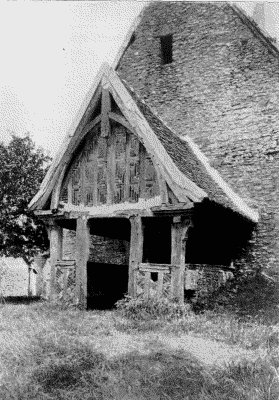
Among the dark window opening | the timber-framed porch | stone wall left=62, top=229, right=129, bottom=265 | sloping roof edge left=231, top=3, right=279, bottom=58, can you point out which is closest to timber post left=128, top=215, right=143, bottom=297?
the timber-framed porch

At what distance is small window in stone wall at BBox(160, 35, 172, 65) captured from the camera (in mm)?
15391

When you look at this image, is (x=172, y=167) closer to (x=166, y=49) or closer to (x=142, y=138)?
(x=142, y=138)

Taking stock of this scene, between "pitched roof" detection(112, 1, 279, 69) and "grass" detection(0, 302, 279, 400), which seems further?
"pitched roof" detection(112, 1, 279, 69)

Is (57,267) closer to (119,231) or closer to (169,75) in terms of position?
(119,231)

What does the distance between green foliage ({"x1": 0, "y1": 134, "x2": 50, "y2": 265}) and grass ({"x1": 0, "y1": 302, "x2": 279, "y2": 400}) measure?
8948 millimetres

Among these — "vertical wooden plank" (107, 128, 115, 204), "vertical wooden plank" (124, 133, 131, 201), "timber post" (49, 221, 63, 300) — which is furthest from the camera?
"timber post" (49, 221, 63, 300)

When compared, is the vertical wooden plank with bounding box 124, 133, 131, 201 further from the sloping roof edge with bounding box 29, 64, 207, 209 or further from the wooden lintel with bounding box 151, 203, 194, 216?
the wooden lintel with bounding box 151, 203, 194, 216

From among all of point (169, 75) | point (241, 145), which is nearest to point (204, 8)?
point (169, 75)

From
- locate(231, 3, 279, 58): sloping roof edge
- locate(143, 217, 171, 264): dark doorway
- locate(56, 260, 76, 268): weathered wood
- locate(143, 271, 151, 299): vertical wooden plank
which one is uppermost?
locate(231, 3, 279, 58): sloping roof edge

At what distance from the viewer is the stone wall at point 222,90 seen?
42.2 feet

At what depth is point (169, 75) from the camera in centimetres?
1509

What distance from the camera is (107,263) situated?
13.2m

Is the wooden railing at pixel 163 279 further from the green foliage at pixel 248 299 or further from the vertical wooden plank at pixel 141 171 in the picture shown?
the vertical wooden plank at pixel 141 171

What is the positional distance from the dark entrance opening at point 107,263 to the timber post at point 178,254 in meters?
2.42
